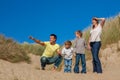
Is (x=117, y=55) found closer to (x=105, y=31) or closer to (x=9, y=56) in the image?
(x=105, y=31)

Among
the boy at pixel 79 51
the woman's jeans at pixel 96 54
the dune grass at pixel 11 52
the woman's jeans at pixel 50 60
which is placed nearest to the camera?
the woman's jeans at pixel 96 54

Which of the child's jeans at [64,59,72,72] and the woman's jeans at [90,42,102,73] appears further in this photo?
the child's jeans at [64,59,72,72]

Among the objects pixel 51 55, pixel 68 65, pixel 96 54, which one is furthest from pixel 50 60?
pixel 96 54

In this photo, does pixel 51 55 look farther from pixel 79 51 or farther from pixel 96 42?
pixel 96 42

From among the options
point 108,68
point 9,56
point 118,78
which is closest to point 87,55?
point 108,68

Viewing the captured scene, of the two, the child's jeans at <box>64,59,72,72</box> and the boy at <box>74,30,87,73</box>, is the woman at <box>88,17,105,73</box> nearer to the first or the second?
the boy at <box>74,30,87,73</box>

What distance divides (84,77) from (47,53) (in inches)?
130

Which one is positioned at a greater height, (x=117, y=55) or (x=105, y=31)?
(x=105, y=31)

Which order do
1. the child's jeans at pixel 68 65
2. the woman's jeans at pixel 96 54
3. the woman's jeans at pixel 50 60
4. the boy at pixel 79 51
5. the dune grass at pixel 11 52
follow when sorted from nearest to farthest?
the woman's jeans at pixel 96 54 → the woman's jeans at pixel 50 60 → the boy at pixel 79 51 → the child's jeans at pixel 68 65 → the dune grass at pixel 11 52

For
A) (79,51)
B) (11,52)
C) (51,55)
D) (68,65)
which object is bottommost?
(68,65)

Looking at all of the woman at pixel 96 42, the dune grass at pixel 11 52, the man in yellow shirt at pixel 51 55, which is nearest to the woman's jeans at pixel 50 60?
the man in yellow shirt at pixel 51 55

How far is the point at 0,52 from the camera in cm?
1747

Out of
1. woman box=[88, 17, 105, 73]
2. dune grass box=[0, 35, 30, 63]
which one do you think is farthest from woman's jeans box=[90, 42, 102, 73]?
dune grass box=[0, 35, 30, 63]

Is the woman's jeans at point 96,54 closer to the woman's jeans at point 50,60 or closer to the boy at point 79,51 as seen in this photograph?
the boy at point 79,51
